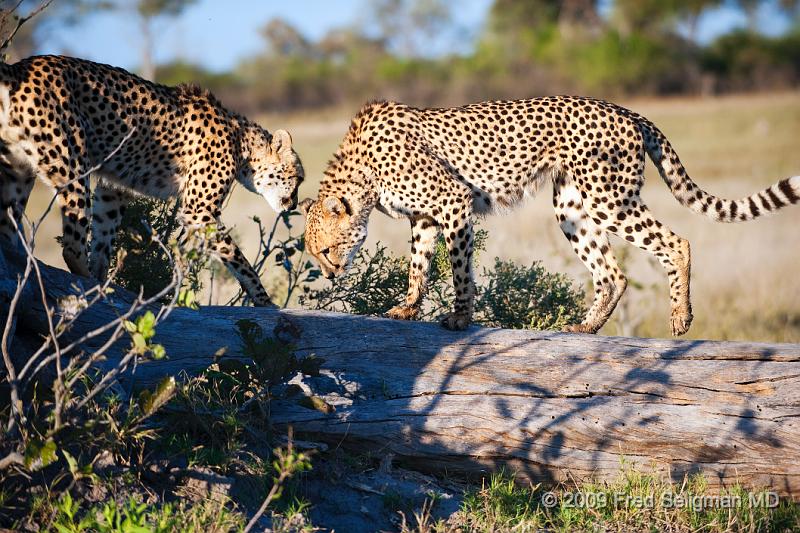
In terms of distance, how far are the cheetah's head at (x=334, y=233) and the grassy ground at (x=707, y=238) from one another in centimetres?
178

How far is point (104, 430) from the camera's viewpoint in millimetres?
3652

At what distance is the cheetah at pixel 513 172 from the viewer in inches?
215

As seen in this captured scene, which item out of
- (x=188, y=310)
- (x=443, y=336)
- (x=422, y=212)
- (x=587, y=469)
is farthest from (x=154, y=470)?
(x=422, y=212)

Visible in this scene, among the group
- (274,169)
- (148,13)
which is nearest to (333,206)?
(274,169)

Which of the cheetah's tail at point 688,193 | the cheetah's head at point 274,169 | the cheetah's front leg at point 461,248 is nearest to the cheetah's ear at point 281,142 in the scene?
the cheetah's head at point 274,169

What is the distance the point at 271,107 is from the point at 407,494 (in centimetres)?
3111

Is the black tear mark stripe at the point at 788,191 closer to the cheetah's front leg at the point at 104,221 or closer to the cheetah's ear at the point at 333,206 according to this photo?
the cheetah's ear at the point at 333,206

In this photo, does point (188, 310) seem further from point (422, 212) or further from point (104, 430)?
point (422, 212)

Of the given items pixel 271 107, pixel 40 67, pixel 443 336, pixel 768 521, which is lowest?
pixel 768 521

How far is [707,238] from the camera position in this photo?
11.5 metres

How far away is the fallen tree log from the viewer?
13.6 feet

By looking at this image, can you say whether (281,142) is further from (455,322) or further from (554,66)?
(554,66)

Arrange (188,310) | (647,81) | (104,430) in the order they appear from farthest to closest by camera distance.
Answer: (647,81)
(188,310)
(104,430)

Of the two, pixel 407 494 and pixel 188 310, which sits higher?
pixel 188 310
